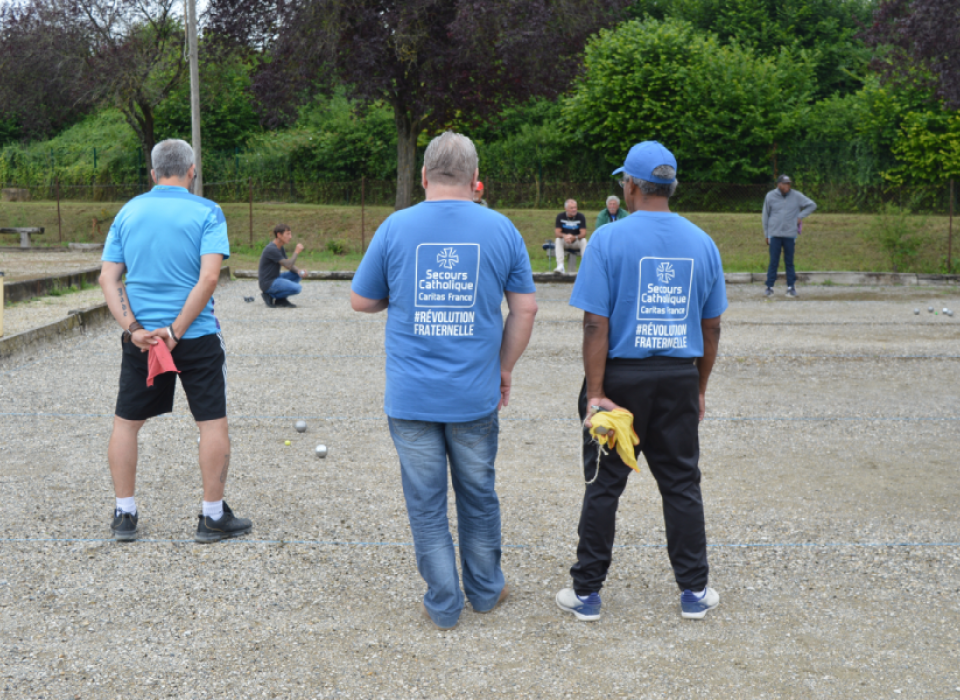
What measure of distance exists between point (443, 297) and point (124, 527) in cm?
200

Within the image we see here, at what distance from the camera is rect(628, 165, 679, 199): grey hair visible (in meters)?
3.46

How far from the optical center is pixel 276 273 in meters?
13.6

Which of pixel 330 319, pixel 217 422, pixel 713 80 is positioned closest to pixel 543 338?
pixel 330 319

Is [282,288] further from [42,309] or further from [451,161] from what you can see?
[451,161]

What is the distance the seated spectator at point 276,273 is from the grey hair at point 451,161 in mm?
10241

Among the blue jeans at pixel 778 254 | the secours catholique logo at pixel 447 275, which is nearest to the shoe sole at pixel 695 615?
the secours catholique logo at pixel 447 275

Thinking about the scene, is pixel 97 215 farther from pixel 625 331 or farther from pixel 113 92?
pixel 625 331

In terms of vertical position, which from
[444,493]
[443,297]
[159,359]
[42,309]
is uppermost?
[443,297]

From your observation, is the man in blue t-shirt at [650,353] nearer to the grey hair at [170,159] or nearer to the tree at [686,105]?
the grey hair at [170,159]

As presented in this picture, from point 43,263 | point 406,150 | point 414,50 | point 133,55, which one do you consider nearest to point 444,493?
point 43,263

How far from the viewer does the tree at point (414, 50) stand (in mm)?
23062

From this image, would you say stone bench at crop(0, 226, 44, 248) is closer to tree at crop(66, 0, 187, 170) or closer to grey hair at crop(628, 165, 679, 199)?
tree at crop(66, 0, 187, 170)

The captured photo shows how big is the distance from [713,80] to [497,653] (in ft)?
93.5

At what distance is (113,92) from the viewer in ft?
105
